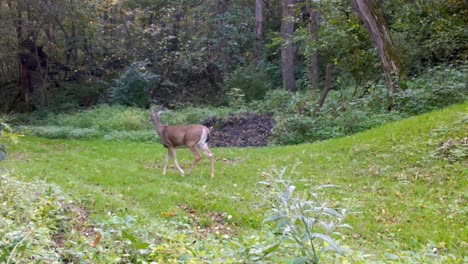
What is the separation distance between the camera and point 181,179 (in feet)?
31.1

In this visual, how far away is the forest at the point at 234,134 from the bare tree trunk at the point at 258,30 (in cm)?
8

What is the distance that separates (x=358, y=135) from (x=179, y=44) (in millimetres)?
14907

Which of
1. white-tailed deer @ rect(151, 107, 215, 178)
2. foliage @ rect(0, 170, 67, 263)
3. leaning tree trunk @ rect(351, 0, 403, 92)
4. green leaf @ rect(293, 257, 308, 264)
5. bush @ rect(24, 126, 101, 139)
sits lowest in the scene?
bush @ rect(24, 126, 101, 139)

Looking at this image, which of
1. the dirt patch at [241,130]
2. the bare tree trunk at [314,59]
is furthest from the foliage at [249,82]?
the dirt patch at [241,130]

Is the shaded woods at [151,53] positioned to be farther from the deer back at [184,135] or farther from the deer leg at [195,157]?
the deer leg at [195,157]

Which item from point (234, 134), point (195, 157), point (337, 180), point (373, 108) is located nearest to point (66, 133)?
point (234, 134)

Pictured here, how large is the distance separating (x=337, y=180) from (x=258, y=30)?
1775 centimetres

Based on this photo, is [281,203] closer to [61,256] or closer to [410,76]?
[61,256]

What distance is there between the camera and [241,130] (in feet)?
50.8

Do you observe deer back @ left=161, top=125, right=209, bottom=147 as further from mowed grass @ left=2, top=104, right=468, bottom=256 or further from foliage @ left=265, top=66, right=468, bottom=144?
foliage @ left=265, top=66, right=468, bottom=144

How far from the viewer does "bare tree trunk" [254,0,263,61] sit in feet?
82.0

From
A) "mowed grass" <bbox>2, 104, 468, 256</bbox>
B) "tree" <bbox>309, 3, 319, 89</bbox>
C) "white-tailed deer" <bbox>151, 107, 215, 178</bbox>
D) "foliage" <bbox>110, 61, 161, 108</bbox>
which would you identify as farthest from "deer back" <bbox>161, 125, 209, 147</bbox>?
"foliage" <bbox>110, 61, 161, 108</bbox>

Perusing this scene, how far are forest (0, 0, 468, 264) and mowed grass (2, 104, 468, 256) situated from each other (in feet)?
0.15

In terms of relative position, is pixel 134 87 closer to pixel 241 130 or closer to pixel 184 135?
pixel 241 130
